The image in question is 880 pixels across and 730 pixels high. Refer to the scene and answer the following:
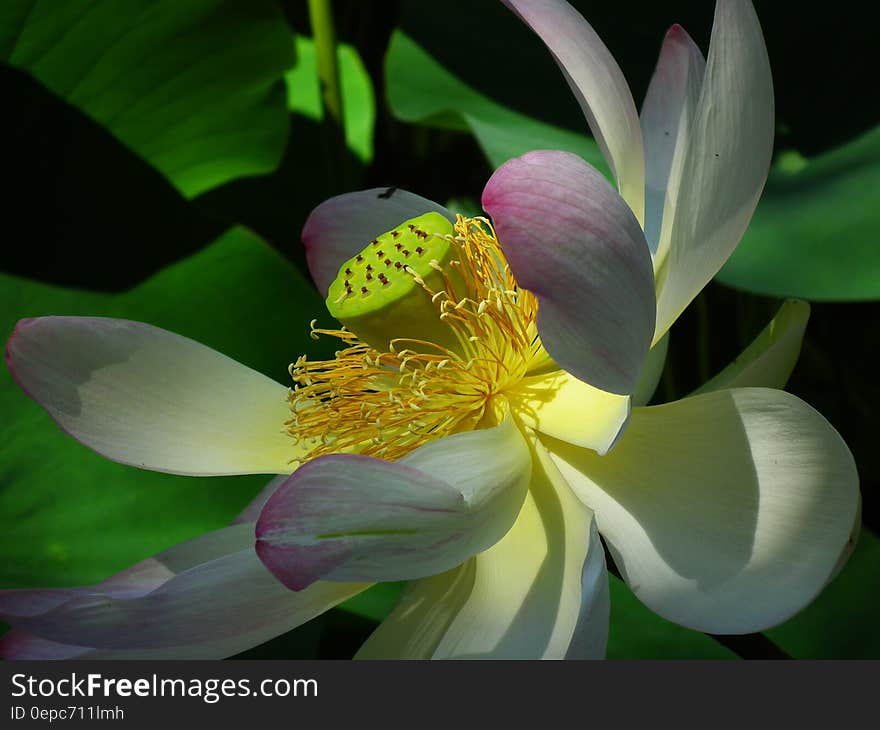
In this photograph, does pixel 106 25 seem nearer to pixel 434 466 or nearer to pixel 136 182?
pixel 136 182

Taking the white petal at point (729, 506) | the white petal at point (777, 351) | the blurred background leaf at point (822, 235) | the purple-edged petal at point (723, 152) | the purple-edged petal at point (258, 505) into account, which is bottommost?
the purple-edged petal at point (258, 505)

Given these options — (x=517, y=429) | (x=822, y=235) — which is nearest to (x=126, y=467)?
(x=517, y=429)

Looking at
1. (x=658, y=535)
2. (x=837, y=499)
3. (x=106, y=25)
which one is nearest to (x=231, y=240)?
(x=106, y=25)

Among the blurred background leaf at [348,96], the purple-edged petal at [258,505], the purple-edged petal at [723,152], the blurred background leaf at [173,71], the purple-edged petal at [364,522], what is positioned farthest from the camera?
the blurred background leaf at [348,96]

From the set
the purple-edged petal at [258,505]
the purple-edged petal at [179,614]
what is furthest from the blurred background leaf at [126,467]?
the purple-edged petal at [179,614]

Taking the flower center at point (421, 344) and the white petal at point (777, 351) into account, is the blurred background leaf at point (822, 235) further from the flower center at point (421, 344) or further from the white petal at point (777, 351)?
the flower center at point (421, 344)

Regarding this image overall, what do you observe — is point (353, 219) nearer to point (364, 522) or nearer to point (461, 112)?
point (461, 112)

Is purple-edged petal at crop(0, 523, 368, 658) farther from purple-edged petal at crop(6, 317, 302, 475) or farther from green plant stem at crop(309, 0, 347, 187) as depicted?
green plant stem at crop(309, 0, 347, 187)
